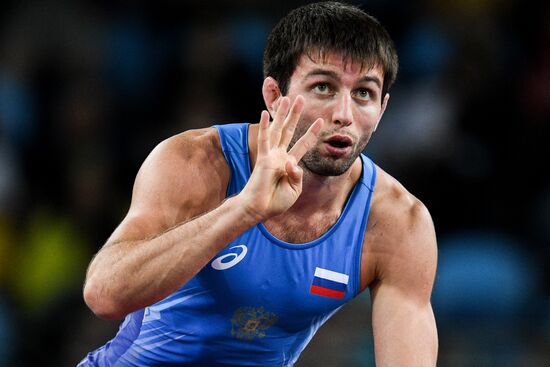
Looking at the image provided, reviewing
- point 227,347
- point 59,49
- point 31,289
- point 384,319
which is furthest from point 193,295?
point 59,49

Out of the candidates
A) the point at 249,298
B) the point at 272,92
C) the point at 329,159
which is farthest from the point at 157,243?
the point at 272,92

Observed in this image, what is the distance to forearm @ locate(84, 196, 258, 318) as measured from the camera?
3561 mm

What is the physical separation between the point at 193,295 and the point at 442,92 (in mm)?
4298

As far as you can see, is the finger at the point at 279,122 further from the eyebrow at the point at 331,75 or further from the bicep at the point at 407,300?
the bicep at the point at 407,300

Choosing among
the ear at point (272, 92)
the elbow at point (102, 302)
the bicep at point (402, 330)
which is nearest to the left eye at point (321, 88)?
the ear at point (272, 92)

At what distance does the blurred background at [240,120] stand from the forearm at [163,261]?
321 centimetres

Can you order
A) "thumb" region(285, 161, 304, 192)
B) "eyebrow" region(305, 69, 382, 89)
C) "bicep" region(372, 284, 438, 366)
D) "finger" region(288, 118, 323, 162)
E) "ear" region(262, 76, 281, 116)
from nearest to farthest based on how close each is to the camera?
"thumb" region(285, 161, 304, 192) < "finger" region(288, 118, 323, 162) < "eyebrow" region(305, 69, 382, 89) < "bicep" region(372, 284, 438, 366) < "ear" region(262, 76, 281, 116)

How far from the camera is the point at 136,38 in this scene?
8820 mm

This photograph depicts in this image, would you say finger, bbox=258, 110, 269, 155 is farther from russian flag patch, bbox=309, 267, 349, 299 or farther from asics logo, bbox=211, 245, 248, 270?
russian flag patch, bbox=309, 267, 349, 299

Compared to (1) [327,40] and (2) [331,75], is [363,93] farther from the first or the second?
(1) [327,40]

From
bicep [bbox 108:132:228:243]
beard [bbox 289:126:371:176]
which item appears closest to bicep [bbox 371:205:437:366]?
beard [bbox 289:126:371:176]

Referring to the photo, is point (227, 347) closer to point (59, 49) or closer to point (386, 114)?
point (386, 114)

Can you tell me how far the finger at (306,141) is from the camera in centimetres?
379

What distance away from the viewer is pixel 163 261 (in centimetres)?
359
